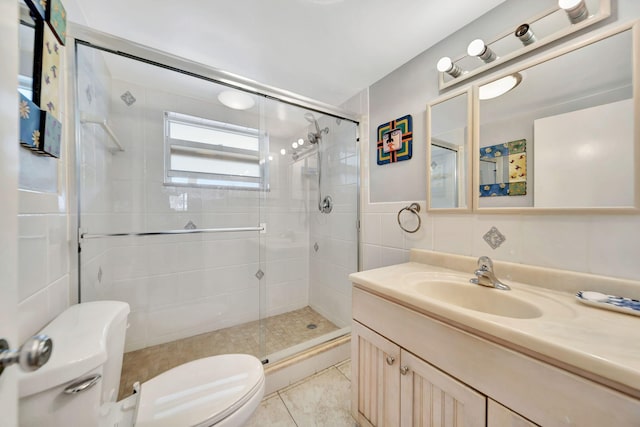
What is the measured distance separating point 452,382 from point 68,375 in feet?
3.52

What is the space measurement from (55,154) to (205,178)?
1099mm

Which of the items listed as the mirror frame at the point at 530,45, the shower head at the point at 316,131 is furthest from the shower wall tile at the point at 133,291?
the mirror frame at the point at 530,45

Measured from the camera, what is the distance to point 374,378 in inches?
38.5

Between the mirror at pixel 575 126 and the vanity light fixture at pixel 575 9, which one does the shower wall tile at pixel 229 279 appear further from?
the vanity light fixture at pixel 575 9

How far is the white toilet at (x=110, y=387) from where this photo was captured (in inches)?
21.2

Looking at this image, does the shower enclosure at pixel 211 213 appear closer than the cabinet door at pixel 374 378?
No

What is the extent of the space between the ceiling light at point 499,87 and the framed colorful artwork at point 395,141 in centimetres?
40

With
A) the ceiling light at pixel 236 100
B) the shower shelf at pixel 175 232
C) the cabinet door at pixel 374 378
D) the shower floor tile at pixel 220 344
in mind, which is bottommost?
the shower floor tile at pixel 220 344

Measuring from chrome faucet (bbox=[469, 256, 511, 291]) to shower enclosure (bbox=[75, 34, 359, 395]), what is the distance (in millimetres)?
1029

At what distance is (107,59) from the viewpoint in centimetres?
139

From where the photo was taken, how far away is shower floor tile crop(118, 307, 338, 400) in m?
1.46

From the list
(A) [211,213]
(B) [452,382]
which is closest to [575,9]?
(B) [452,382]

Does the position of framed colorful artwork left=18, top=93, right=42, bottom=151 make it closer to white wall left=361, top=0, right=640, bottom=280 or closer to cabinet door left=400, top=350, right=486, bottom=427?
cabinet door left=400, top=350, right=486, bottom=427

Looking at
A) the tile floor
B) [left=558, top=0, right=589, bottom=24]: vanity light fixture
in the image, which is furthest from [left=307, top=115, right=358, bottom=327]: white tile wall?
[left=558, top=0, right=589, bottom=24]: vanity light fixture
